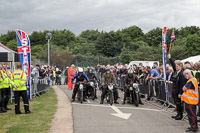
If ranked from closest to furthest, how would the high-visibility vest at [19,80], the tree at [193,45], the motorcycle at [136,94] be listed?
the high-visibility vest at [19,80], the motorcycle at [136,94], the tree at [193,45]

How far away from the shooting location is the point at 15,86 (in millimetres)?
10273

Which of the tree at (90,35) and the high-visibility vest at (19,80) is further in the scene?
the tree at (90,35)

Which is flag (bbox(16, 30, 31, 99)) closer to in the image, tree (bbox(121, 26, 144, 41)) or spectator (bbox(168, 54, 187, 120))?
spectator (bbox(168, 54, 187, 120))

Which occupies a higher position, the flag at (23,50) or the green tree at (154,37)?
the green tree at (154,37)

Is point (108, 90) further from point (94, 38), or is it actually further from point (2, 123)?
point (94, 38)

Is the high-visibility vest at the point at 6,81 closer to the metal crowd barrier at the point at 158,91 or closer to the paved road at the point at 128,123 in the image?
the paved road at the point at 128,123

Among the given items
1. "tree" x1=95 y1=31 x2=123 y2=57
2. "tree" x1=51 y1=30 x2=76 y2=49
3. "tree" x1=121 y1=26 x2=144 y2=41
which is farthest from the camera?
"tree" x1=51 y1=30 x2=76 y2=49

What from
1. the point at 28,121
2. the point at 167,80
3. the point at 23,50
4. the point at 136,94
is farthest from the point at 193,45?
the point at 28,121

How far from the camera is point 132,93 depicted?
13172 mm

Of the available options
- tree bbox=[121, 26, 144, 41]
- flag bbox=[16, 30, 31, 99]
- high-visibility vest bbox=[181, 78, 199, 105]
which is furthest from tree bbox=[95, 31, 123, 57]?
high-visibility vest bbox=[181, 78, 199, 105]

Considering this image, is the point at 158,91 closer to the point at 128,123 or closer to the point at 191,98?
the point at 128,123

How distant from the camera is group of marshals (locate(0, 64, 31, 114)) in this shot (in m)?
10.4

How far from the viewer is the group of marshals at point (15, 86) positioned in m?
10.4

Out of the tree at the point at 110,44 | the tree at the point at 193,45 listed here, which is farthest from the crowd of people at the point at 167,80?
the tree at the point at 110,44
